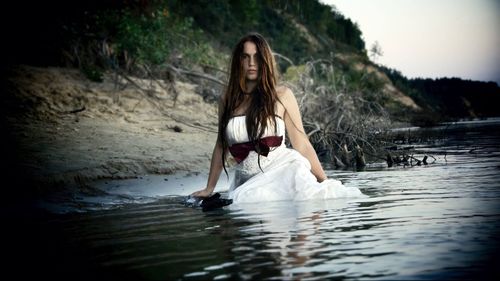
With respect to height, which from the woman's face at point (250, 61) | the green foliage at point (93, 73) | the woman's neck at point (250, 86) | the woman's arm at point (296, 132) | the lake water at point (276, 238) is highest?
the green foliage at point (93, 73)

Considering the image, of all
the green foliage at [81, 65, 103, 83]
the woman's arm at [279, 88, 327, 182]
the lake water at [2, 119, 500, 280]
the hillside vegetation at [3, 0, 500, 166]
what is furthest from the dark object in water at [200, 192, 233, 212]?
the green foliage at [81, 65, 103, 83]

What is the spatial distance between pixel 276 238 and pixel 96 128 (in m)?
6.70

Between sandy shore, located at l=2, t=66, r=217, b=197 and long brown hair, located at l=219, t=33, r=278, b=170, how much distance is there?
7.21ft

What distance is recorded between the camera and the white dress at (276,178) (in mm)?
5547

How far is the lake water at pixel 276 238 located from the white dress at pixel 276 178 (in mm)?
270

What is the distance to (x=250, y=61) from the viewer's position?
19.4 ft

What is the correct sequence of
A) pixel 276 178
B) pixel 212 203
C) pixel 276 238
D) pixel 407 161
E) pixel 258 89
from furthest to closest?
pixel 407 161 < pixel 258 89 < pixel 276 178 < pixel 212 203 < pixel 276 238

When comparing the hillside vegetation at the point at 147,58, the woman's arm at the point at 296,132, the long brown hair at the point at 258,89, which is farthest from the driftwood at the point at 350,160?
the long brown hair at the point at 258,89

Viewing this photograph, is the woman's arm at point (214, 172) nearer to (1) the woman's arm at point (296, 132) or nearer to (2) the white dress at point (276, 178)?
(2) the white dress at point (276, 178)

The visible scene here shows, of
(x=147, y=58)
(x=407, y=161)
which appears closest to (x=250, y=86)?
(x=407, y=161)

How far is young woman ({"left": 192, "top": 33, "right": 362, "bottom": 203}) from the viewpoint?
5.76 meters

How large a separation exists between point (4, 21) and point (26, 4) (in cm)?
66

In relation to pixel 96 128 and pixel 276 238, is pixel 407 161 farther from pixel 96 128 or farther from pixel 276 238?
pixel 276 238

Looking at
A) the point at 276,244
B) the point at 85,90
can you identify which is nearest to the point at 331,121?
the point at 85,90
